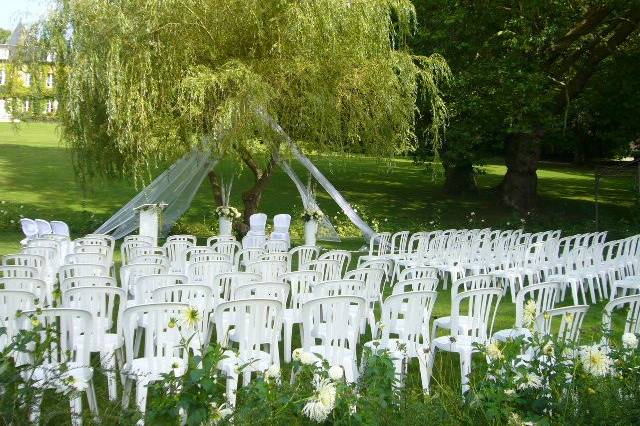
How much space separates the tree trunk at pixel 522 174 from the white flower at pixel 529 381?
18.1 meters

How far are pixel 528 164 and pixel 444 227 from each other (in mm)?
2828

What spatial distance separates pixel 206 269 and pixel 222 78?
7.45 meters

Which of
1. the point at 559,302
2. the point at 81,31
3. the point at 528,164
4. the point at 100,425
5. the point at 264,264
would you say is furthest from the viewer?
the point at 528,164

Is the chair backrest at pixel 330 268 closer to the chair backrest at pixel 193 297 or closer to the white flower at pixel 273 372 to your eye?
the chair backrest at pixel 193 297

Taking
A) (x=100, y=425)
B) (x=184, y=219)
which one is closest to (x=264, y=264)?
(x=100, y=425)

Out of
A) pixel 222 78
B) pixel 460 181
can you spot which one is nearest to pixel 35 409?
pixel 222 78

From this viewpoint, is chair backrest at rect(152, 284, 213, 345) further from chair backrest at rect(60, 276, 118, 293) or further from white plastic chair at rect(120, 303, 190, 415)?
chair backrest at rect(60, 276, 118, 293)

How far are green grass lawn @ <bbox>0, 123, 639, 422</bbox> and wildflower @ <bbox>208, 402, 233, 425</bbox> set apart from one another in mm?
12646

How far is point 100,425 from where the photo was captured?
3.64m

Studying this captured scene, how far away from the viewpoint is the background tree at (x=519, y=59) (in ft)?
61.2

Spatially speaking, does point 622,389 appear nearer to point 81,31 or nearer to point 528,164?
point 81,31

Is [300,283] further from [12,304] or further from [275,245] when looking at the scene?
[275,245]

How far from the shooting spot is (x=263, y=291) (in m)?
6.07

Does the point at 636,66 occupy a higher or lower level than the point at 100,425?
higher
